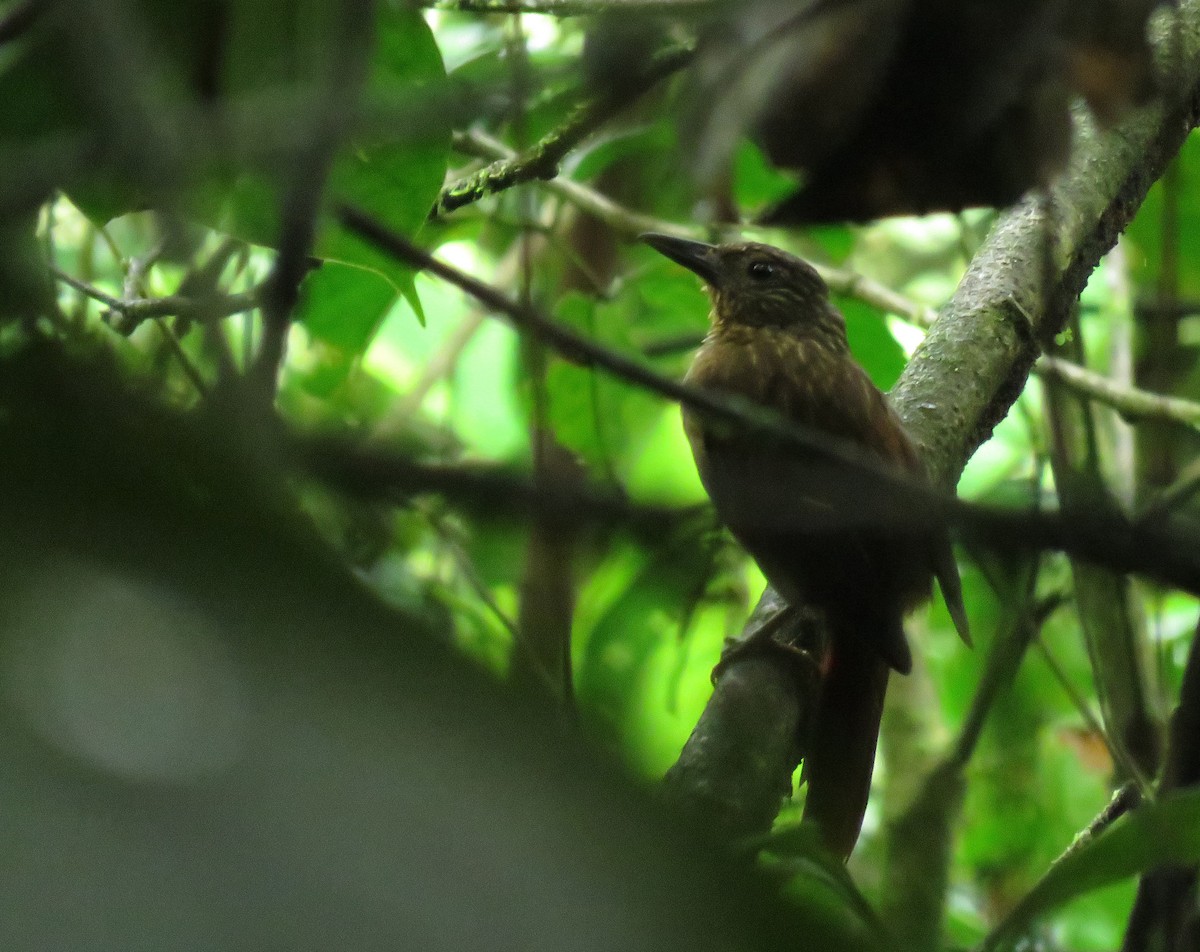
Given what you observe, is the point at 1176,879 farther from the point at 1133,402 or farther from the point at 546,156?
the point at 1133,402

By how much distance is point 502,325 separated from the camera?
3.13 meters

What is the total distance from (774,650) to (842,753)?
22 centimetres

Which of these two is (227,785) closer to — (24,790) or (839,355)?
(24,790)

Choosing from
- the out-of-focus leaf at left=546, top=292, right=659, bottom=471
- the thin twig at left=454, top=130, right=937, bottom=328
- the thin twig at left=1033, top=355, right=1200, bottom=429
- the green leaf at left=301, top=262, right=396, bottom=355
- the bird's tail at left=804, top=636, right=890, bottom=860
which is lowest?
the bird's tail at left=804, top=636, right=890, bottom=860

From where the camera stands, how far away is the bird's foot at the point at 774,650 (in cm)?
216

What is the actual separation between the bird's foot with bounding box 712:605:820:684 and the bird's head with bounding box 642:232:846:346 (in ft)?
3.75

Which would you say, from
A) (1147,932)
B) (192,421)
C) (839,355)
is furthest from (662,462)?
(192,421)

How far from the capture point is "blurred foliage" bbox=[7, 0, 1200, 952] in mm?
865

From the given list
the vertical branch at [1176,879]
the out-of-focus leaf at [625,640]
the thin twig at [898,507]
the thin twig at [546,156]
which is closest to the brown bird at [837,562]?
the out-of-focus leaf at [625,640]

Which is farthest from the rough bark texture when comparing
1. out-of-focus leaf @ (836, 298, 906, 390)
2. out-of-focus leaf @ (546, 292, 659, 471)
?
out-of-focus leaf @ (546, 292, 659, 471)

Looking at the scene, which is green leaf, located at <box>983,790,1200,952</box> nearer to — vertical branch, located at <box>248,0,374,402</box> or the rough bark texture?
vertical branch, located at <box>248,0,374,402</box>

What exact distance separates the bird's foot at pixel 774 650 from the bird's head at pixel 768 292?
1144 millimetres

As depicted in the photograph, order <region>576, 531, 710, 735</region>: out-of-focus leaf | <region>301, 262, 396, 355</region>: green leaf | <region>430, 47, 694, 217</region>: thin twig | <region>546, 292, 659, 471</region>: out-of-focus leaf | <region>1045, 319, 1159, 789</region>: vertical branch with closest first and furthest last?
<region>430, 47, 694, 217</region>: thin twig → <region>1045, 319, 1159, 789</region>: vertical branch → <region>301, 262, 396, 355</region>: green leaf → <region>576, 531, 710, 735</region>: out-of-focus leaf → <region>546, 292, 659, 471</region>: out-of-focus leaf

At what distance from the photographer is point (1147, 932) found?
55.4 inches
